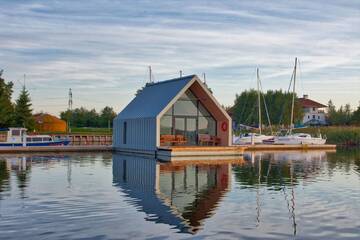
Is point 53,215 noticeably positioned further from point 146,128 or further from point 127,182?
point 146,128

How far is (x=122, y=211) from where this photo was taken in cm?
1195

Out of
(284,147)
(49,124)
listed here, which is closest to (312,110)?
(49,124)

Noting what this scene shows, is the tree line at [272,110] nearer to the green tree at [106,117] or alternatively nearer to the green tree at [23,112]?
the green tree at [106,117]

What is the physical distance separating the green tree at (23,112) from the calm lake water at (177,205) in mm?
34530

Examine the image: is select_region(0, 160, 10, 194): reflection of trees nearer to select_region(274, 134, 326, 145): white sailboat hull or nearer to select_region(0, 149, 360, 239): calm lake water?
select_region(0, 149, 360, 239): calm lake water

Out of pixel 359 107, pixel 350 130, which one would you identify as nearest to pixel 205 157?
pixel 350 130

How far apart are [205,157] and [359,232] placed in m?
21.4

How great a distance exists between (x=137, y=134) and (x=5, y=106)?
19.9 meters

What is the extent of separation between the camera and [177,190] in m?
16.0

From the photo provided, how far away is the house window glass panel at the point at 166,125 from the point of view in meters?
34.6

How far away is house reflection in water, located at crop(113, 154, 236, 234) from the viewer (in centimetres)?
1149

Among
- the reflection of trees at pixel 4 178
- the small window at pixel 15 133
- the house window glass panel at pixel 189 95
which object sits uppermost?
the house window glass panel at pixel 189 95

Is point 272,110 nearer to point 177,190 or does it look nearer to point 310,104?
point 310,104

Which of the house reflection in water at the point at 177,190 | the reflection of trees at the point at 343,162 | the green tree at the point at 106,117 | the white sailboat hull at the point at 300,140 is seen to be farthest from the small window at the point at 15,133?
the green tree at the point at 106,117
